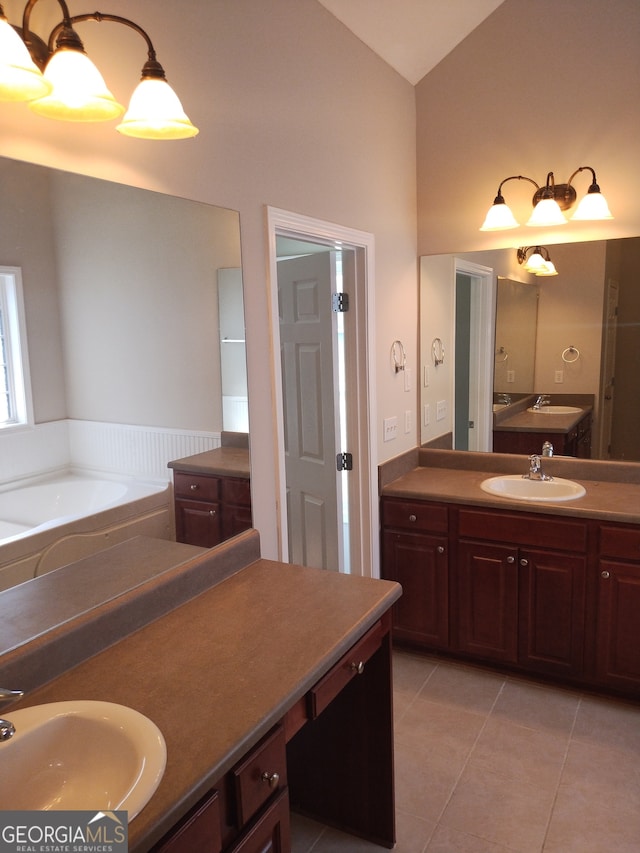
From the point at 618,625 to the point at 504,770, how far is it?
30.9 inches

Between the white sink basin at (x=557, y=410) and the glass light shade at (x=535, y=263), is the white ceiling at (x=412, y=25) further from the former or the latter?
the white sink basin at (x=557, y=410)

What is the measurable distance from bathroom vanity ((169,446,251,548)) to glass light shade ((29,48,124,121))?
93 cm

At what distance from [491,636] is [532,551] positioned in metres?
0.47

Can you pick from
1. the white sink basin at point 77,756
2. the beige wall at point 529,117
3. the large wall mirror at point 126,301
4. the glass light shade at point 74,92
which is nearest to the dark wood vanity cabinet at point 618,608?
the beige wall at point 529,117

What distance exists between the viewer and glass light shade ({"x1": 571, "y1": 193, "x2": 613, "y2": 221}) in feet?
9.03

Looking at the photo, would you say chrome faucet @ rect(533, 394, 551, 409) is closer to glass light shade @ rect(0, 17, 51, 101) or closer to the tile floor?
the tile floor

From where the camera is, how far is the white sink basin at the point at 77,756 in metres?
1.15

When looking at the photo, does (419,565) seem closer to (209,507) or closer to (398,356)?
(398,356)

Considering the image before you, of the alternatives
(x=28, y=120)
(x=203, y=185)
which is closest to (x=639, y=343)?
(x=203, y=185)

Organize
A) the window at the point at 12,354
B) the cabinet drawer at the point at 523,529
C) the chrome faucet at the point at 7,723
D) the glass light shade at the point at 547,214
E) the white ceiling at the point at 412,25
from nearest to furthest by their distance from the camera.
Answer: the chrome faucet at the point at 7,723, the window at the point at 12,354, the white ceiling at the point at 412,25, the cabinet drawer at the point at 523,529, the glass light shade at the point at 547,214

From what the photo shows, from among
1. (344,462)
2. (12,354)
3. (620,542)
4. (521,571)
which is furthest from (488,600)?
(12,354)

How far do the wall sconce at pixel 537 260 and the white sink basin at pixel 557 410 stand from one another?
26.1 inches

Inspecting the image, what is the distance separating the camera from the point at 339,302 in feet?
9.73

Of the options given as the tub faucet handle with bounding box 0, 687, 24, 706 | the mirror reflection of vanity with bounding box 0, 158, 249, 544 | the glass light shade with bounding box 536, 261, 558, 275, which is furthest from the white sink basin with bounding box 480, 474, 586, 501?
the tub faucet handle with bounding box 0, 687, 24, 706
